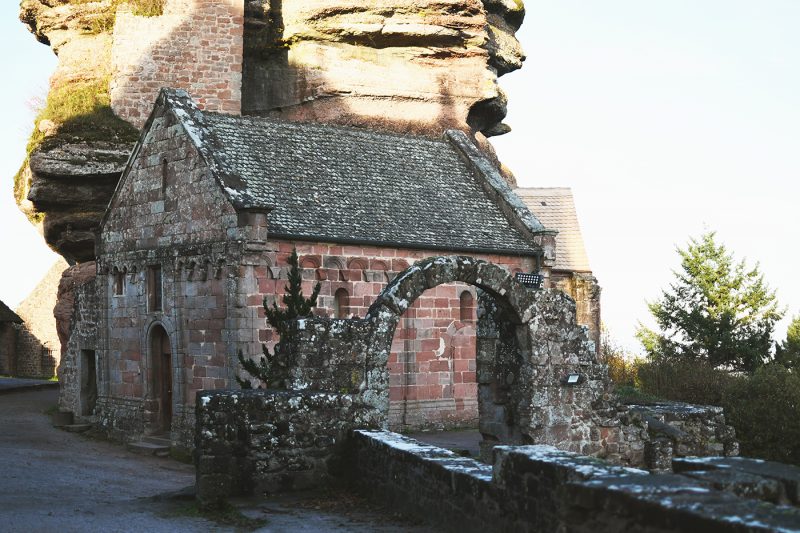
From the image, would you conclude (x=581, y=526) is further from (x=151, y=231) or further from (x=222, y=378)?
(x=151, y=231)

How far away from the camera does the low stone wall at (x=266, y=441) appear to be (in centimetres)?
1196

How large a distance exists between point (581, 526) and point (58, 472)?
1451 cm

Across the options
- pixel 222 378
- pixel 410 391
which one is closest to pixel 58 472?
pixel 222 378

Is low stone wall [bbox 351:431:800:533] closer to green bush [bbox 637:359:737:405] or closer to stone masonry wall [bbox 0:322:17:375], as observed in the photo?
green bush [bbox 637:359:737:405]

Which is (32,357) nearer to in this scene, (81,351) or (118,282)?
(81,351)

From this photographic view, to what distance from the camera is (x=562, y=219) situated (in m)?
42.3

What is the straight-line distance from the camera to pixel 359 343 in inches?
564

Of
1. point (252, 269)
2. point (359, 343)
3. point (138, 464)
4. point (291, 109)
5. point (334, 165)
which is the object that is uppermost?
point (291, 109)

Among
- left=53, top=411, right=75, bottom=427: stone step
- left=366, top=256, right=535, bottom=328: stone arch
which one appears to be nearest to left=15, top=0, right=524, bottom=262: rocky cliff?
left=53, top=411, right=75, bottom=427: stone step

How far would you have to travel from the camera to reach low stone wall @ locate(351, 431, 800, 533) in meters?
5.91

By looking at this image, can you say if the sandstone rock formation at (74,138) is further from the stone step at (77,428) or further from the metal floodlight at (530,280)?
the metal floodlight at (530,280)

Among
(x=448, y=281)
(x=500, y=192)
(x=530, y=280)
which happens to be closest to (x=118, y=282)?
(x=500, y=192)

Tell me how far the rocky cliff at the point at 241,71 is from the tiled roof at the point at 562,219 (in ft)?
11.1

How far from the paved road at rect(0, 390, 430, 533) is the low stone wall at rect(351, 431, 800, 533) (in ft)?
1.49
